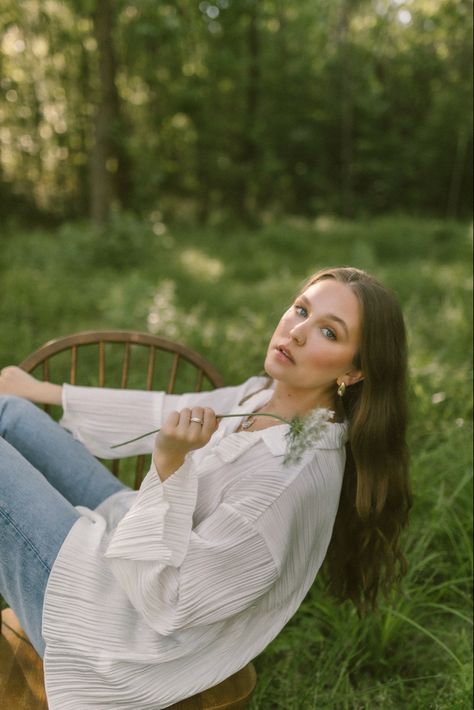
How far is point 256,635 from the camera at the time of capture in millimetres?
1522

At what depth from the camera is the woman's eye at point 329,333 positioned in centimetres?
154

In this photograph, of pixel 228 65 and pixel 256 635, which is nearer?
pixel 256 635

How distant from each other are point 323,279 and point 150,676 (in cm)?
101

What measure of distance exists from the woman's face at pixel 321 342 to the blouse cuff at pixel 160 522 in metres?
0.37

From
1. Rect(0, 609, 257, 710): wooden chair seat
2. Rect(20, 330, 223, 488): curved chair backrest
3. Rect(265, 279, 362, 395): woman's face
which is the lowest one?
Rect(0, 609, 257, 710): wooden chair seat

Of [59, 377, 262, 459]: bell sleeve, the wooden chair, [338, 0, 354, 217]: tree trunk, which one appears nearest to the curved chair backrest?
A: the wooden chair

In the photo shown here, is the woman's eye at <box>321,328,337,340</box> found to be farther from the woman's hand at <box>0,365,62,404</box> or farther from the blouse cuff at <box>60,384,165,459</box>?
the woman's hand at <box>0,365,62,404</box>

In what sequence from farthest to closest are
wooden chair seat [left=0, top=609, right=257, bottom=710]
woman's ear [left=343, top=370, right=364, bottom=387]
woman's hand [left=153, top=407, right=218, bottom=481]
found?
woman's ear [left=343, top=370, right=364, bottom=387]
wooden chair seat [left=0, top=609, right=257, bottom=710]
woman's hand [left=153, top=407, right=218, bottom=481]

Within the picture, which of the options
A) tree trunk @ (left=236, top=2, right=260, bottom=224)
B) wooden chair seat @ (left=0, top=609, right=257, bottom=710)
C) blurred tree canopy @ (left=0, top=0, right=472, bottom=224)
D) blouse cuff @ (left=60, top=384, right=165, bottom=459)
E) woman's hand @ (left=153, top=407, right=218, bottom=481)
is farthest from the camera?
A: tree trunk @ (left=236, top=2, right=260, bottom=224)

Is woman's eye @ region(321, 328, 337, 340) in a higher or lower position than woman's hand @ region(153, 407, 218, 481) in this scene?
higher

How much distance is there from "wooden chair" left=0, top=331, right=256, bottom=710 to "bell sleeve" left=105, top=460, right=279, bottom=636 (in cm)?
27

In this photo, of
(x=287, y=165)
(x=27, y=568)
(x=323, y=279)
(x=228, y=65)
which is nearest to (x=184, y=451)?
(x=27, y=568)

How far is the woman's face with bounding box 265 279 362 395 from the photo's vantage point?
1.53 metres

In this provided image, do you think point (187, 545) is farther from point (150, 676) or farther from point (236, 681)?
point (236, 681)
